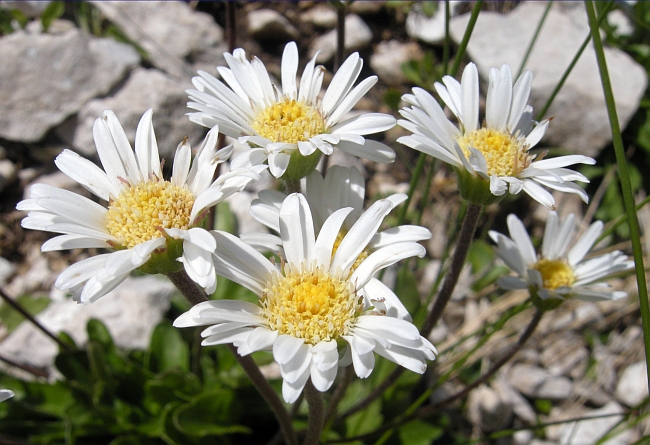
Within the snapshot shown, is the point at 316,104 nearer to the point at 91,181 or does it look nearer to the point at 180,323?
the point at 91,181

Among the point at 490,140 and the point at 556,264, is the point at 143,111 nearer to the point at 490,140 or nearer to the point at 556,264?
the point at 490,140

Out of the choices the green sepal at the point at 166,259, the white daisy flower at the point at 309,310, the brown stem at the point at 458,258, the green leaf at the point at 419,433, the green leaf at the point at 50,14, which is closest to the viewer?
the white daisy flower at the point at 309,310

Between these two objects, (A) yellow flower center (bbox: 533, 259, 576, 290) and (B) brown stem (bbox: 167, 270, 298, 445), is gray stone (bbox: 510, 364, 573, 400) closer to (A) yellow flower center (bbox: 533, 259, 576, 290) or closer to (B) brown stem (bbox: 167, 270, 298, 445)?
(A) yellow flower center (bbox: 533, 259, 576, 290)

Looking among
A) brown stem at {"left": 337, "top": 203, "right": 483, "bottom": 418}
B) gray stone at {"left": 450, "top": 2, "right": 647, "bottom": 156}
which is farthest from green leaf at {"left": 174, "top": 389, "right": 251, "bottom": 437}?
gray stone at {"left": 450, "top": 2, "right": 647, "bottom": 156}

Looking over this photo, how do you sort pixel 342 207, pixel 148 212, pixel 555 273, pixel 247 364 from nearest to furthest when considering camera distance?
1. pixel 148 212
2. pixel 247 364
3. pixel 342 207
4. pixel 555 273

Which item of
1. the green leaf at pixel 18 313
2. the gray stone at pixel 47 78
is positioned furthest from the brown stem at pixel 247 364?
the gray stone at pixel 47 78

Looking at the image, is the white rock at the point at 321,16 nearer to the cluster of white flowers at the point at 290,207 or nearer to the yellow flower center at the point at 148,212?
the cluster of white flowers at the point at 290,207

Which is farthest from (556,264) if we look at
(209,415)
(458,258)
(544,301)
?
(209,415)
